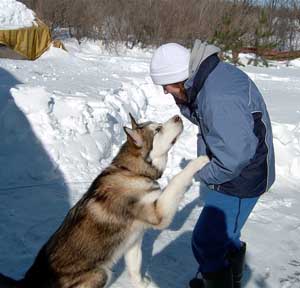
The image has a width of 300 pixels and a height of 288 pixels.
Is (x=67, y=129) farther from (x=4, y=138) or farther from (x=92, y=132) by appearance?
(x=4, y=138)

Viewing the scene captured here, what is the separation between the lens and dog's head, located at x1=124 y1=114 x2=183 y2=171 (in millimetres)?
3391

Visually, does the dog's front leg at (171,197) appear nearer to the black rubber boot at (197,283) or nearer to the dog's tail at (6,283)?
the black rubber boot at (197,283)

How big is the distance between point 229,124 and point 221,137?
0.08 meters

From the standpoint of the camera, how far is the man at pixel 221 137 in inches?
93.8

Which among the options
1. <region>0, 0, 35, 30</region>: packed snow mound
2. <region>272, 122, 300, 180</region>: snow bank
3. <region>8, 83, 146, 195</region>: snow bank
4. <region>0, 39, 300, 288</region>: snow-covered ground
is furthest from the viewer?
<region>0, 0, 35, 30</region>: packed snow mound

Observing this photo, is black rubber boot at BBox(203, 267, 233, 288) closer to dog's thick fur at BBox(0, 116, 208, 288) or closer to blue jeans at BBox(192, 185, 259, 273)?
blue jeans at BBox(192, 185, 259, 273)

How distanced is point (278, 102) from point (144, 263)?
6.08 metres

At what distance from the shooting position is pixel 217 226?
2.73 meters

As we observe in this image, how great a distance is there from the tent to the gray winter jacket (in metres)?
11.9

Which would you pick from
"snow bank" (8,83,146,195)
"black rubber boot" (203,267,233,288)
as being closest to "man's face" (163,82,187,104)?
"black rubber boot" (203,267,233,288)

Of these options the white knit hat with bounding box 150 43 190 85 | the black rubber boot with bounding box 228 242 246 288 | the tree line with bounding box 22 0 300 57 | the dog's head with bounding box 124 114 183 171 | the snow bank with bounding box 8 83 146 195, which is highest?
the white knit hat with bounding box 150 43 190 85

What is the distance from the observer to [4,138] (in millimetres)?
5793

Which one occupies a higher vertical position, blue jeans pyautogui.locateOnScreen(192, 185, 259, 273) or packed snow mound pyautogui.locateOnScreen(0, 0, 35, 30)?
blue jeans pyautogui.locateOnScreen(192, 185, 259, 273)

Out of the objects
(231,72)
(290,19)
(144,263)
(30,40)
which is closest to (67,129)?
(144,263)
